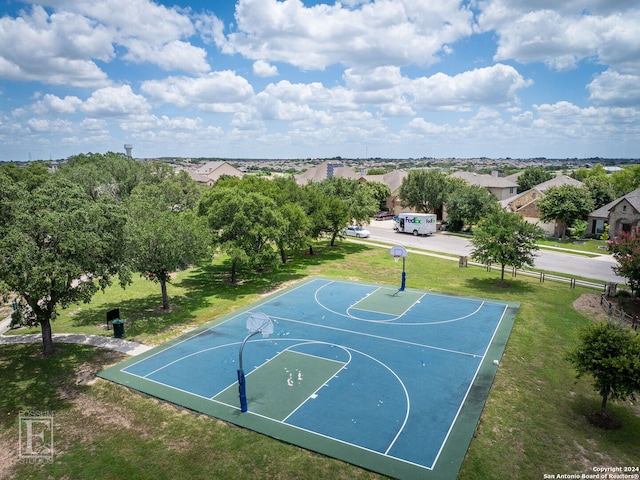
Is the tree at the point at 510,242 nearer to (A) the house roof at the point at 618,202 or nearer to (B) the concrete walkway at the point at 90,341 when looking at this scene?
(B) the concrete walkway at the point at 90,341

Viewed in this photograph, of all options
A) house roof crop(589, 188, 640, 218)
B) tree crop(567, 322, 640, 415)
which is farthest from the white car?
tree crop(567, 322, 640, 415)

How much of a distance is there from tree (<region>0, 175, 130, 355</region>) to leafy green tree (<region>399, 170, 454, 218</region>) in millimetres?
50348

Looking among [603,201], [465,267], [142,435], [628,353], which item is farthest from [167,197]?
[603,201]

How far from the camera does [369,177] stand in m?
84.1

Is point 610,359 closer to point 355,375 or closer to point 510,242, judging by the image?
point 355,375

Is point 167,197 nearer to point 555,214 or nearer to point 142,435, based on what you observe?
point 142,435

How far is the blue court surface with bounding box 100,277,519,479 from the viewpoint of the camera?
1355 centimetres


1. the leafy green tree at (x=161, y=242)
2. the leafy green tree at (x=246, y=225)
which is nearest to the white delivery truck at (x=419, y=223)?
the leafy green tree at (x=246, y=225)

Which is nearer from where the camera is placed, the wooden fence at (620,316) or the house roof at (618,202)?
the wooden fence at (620,316)

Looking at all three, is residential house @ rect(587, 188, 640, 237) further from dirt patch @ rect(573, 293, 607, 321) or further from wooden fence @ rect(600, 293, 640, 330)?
wooden fence @ rect(600, 293, 640, 330)

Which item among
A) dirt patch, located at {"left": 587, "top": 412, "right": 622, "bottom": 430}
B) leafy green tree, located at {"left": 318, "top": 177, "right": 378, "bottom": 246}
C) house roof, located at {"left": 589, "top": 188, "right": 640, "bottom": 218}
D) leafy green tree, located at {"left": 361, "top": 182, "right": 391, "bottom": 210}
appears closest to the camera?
dirt patch, located at {"left": 587, "top": 412, "right": 622, "bottom": 430}

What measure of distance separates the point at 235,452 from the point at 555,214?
165 feet

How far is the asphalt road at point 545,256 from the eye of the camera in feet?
116

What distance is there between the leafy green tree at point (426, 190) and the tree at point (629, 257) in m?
35.9
